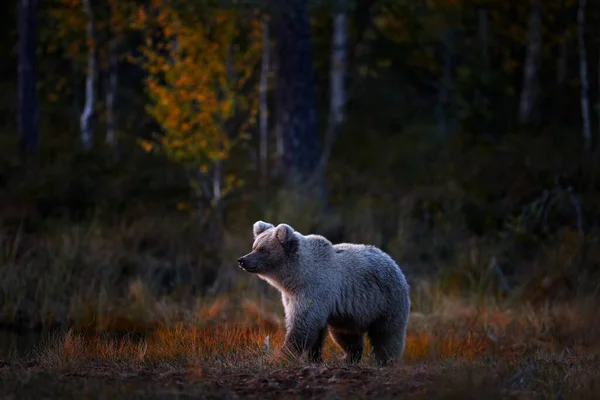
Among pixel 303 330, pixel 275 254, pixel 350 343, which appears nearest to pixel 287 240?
pixel 275 254

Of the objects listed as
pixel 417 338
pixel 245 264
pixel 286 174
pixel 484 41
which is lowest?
pixel 417 338

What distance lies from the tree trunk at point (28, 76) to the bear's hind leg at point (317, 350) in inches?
536

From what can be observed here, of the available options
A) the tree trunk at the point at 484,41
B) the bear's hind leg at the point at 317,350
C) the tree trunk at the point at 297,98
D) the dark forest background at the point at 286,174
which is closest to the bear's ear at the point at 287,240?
the bear's hind leg at the point at 317,350

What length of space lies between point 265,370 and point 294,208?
827 centimetres

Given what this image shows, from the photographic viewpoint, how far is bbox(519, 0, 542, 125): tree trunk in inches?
1012

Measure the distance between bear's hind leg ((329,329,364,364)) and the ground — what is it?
16 cm

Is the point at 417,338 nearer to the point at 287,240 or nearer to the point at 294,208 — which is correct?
the point at 287,240

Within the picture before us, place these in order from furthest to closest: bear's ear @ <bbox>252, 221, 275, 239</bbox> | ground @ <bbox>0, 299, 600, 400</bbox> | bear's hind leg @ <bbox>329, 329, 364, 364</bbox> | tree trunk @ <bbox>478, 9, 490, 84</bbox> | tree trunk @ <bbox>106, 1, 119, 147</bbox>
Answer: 1. tree trunk @ <bbox>106, 1, 119, 147</bbox>
2. tree trunk @ <bbox>478, 9, 490, 84</bbox>
3. bear's ear @ <bbox>252, 221, 275, 239</bbox>
4. bear's hind leg @ <bbox>329, 329, 364, 364</bbox>
5. ground @ <bbox>0, 299, 600, 400</bbox>

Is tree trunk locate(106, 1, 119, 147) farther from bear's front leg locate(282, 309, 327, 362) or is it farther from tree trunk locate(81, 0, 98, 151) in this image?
bear's front leg locate(282, 309, 327, 362)

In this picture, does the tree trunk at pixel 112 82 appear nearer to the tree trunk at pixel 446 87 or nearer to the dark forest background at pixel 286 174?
the dark forest background at pixel 286 174

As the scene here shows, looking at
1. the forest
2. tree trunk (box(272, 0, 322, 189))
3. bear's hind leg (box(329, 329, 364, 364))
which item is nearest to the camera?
the forest

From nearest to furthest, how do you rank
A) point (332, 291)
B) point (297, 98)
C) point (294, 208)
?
point (332, 291)
point (294, 208)
point (297, 98)

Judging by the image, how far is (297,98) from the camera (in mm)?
17047

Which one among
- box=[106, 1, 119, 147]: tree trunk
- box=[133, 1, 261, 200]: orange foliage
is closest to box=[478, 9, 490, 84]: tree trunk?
box=[133, 1, 261, 200]: orange foliage
